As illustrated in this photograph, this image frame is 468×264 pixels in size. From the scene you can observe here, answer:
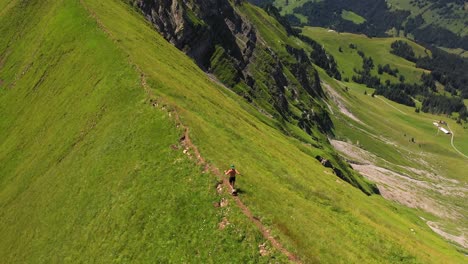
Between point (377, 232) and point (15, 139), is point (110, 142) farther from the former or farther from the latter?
point (377, 232)

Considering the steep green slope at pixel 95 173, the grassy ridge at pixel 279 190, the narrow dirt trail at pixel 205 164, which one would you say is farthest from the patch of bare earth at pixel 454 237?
the steep green slope at pixel 95 173

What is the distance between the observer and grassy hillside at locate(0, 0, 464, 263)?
40688mm

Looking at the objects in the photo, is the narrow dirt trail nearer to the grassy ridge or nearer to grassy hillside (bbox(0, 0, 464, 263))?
grassy hillside (bbox(0, 0, 464, 263))

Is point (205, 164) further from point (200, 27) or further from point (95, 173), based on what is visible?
point (200, 27)

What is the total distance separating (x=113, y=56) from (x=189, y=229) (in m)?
43.0

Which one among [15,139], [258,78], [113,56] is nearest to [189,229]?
[113,56]

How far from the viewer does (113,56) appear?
72188mm

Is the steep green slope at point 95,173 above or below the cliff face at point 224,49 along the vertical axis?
below

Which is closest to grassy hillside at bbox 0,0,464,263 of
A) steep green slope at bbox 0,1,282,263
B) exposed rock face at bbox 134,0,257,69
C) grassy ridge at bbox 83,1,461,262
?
steep green slope at bbox 0,1,282,263

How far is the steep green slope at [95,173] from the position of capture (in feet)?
131

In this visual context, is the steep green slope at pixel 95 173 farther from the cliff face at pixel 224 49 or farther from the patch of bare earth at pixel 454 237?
the patch of bare earth at pixel 454 237

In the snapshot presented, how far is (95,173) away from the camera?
52.3 meters

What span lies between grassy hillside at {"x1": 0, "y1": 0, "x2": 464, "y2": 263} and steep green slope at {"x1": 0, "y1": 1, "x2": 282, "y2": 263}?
16 centimetres

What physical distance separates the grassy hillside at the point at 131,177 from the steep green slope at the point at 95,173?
6.4 inches
